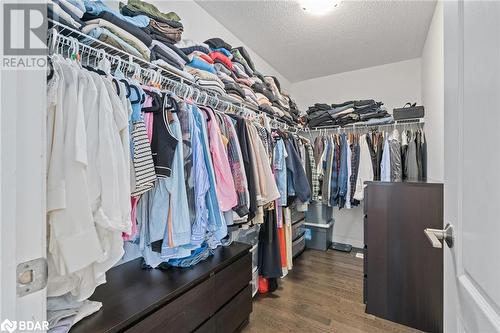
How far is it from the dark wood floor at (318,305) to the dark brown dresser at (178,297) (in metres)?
0.35

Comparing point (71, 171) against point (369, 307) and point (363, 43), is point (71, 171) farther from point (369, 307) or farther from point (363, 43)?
point (363, 43)

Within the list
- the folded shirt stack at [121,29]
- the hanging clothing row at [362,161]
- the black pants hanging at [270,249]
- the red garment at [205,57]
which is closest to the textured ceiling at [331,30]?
the red garment at [205,57]

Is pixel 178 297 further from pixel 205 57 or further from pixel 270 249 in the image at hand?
pixel 205 57

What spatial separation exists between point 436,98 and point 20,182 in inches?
97.9

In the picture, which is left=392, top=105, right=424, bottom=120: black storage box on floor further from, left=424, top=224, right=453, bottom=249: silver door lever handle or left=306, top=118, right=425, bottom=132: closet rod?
left=424, top=224, right=453, bottom=249: silver door lever handle

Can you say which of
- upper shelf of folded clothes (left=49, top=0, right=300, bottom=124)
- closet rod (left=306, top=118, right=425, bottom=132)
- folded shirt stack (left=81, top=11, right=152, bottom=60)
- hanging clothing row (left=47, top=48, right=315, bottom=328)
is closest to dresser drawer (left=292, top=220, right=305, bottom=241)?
hanging clothing row (left=47, top=48, right=315, bottom=328)

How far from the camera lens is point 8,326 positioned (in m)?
0.36

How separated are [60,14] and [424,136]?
9.74ft

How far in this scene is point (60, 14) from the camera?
820 mm

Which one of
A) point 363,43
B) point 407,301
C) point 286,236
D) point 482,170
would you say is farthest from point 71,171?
point 363,43

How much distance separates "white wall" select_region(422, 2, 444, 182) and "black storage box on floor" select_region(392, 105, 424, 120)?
0.51 feet

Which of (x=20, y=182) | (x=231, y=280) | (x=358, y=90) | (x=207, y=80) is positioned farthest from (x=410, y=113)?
(x=20, y=182)

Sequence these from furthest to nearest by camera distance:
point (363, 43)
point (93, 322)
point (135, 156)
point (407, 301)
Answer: point (363, 43) → point (407, 301) → point (135, 156) → point (93, 322)

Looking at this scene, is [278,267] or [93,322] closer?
[93,322]
